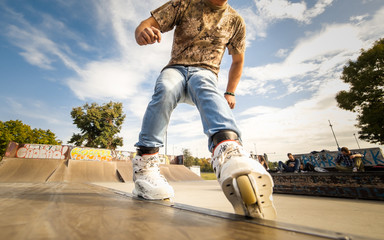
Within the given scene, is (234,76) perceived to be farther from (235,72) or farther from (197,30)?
(197,30)

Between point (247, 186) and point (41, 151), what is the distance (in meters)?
16.1

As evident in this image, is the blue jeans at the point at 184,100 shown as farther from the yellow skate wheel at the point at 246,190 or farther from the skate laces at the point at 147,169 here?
the yellow skate wheel at the point at 246,190

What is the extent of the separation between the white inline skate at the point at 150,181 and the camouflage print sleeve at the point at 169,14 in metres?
0.94

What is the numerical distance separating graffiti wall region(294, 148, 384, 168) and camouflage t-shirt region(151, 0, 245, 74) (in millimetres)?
12126

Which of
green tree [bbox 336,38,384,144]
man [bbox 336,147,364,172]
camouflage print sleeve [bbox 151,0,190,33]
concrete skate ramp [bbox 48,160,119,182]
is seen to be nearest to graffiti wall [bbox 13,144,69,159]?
concrete skate ramp [bbox 48,160,119,182]

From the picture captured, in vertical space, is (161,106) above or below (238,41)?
below

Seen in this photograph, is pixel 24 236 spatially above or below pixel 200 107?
below

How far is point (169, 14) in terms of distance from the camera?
1240 mm

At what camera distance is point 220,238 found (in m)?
0.33

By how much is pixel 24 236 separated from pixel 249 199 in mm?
575

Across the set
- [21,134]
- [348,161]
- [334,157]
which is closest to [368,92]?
[334,157]

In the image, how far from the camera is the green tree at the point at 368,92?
9.72m

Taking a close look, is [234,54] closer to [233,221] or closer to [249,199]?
[249,199]

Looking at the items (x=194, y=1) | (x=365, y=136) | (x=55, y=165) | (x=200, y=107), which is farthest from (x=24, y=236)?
(x=365, y=136)
